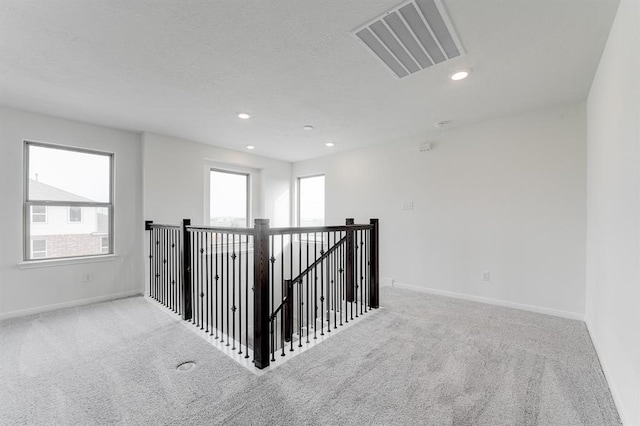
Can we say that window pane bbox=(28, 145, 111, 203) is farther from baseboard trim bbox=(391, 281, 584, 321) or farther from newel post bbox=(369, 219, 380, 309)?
baseboard trim bbox=(391, 281, 584, 321)

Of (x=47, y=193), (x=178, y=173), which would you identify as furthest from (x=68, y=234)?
(x=178, y=173)

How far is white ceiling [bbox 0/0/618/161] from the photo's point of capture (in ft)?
5.69

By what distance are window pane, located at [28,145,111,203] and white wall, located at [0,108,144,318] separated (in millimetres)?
141

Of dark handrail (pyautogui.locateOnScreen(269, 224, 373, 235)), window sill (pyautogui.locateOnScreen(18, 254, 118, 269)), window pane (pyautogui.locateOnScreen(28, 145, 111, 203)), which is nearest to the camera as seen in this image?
dark handrail (pyautogui.locateOnScreen(269, 224, 373, 235))

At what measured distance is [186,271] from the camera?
3150 mm

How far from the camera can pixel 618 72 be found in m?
1.76

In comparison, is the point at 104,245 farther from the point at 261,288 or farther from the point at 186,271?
the point at 261,288

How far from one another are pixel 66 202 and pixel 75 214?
7.1 inches

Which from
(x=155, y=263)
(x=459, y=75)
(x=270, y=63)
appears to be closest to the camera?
(x=270, y=63)

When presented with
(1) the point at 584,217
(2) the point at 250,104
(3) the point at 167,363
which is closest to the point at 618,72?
(1) the point at 584,217

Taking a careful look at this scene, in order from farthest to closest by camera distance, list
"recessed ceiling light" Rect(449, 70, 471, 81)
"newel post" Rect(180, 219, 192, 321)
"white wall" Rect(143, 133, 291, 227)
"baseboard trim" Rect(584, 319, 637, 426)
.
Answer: "white wall" Rect(143, 133, 291, 227) → "newel post" Rect(180, 219, 192, 321) → "recessed ceiling light" Rect(449, 70, 471, 81) → "baseboard trim" Rect(584, 319, 637, 426)

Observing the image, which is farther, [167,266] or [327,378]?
[167,266]

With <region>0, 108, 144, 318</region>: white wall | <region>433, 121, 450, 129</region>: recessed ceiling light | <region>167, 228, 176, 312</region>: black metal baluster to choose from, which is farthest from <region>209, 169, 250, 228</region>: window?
<region>433, 121, 450, 129</region>: recessed ceiling light

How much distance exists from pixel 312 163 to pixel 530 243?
3983 millimetres
